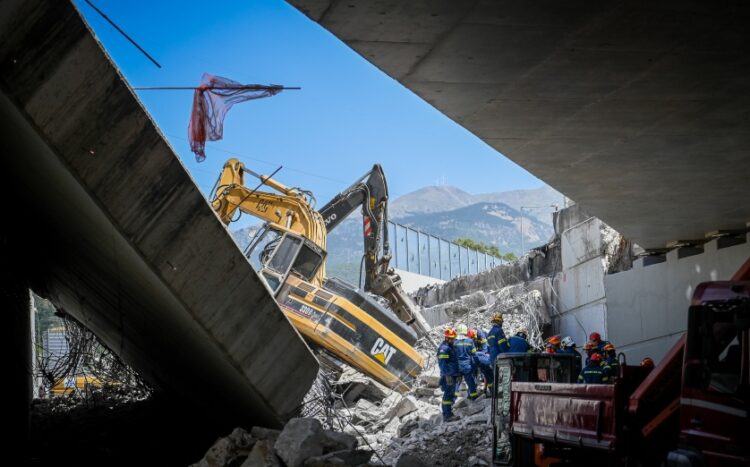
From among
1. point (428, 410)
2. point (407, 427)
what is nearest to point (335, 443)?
point (407, 427)

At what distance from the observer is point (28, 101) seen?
8375 millimetres

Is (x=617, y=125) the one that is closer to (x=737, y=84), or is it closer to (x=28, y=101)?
(x=737, y=84)

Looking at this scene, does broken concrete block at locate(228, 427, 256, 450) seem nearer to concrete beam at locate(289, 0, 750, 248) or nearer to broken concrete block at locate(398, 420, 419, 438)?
broken concrete block at locate(398, 420, 419, 438)

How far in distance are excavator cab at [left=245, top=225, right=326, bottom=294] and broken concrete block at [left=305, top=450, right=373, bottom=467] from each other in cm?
832

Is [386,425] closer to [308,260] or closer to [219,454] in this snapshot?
[308,260]

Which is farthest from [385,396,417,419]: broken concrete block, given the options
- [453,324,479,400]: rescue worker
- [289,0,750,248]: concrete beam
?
[289,0,750,248]: concrete beam

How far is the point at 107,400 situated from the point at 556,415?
13419mm

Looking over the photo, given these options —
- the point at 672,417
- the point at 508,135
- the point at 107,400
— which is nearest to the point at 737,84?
the point at 508,135

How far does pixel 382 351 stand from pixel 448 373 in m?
3.97

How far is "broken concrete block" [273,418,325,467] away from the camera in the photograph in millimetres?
11195

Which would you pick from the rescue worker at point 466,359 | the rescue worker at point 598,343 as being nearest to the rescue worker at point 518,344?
the rescue worker at point 466,359

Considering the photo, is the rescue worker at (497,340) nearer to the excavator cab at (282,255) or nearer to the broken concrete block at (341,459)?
the excavator cab at (282,255)

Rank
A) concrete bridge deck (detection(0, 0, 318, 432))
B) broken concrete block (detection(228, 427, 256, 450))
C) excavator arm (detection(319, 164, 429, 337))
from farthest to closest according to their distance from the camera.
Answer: excavator arm (detection(319, 164, 429, 337))
broken concrete block (detection(228, 427, 256, 450))
concrete bridge deck (detection(0, 0, 318, 432))

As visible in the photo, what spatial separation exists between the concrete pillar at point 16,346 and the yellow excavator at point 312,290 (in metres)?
4.74
